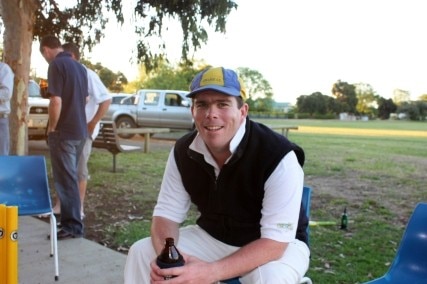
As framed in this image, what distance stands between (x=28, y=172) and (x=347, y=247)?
3040 mm

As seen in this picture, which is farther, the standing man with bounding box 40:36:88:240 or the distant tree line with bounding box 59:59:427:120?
the distant tree line with bounding box 59:59:427:120

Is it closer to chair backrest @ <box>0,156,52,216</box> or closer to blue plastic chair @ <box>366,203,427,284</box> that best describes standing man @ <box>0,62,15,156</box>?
chair backrest @ <box>0,156,52,216</box>

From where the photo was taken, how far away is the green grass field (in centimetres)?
420

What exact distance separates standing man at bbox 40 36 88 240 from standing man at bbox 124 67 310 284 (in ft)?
7.31

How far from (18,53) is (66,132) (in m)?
2.73

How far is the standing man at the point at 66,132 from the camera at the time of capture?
4383 mm

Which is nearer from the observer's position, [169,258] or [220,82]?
[169,258]

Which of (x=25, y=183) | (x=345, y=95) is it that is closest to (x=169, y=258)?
(x=25, y=183)

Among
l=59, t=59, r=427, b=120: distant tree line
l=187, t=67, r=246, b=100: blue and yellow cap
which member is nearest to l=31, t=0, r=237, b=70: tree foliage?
l=187, t=67, r=246, b=100: blue and yellow cap

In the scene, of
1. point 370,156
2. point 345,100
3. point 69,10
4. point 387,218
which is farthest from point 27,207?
point 345,100

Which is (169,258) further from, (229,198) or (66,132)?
(66,132)

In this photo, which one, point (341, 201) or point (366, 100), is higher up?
point (366, 100)

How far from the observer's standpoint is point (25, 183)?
377cm

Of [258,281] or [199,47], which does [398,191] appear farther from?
Result: [258,281]
